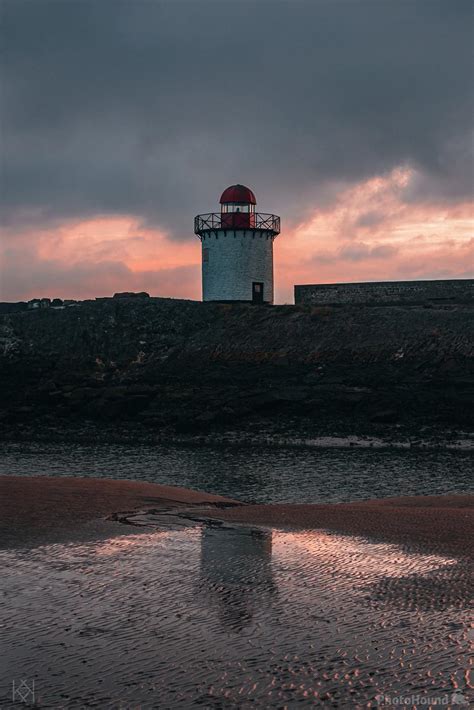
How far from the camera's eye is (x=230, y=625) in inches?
217

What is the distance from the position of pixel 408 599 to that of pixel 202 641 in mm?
1868

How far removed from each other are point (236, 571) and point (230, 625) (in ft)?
5.16

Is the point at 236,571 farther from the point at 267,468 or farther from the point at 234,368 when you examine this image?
the point at 234,368

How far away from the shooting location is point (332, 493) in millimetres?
16906

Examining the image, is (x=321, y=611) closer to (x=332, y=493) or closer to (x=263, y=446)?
(x=332, y=493)

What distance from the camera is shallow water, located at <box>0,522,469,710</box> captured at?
444cm

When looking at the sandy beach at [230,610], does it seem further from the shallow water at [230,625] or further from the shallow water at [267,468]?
the shallow water at [267,468]

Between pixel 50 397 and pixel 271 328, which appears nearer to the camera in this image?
pixel 50 397

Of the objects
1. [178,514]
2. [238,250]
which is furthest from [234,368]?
[178,514]

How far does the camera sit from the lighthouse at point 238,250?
4966cm

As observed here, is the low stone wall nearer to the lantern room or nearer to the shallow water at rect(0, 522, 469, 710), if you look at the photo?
the lantern room

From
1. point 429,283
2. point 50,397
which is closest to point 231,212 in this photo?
point 429,283

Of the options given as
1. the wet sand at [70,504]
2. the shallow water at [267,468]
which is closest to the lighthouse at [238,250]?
the shallow water at [267,468]

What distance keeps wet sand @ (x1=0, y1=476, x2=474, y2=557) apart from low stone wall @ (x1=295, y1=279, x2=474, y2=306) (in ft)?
112
